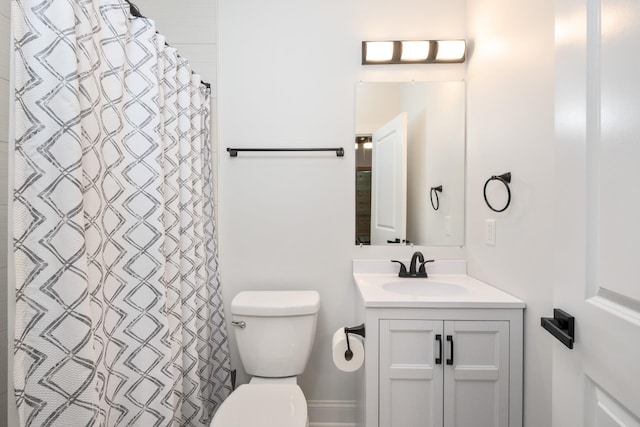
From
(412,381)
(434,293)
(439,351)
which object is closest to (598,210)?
(439,351)

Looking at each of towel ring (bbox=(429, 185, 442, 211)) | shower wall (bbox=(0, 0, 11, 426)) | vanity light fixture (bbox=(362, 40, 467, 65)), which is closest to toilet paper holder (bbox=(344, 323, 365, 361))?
towel ring (bbox=(429, 185, 442, 211))

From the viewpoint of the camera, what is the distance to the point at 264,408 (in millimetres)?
1237

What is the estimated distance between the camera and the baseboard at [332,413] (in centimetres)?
176

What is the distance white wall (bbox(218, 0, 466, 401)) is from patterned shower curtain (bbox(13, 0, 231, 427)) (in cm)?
28

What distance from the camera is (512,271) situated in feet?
4.21

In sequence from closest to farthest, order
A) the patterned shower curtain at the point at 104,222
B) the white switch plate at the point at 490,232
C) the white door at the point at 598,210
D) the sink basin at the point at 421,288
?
1. the white door at the point at 598,210
2. the patterned shower curtain at the point at 104,222
3. the white switch plate at the point at 490,232
4. the sink basin at the point at 421,288

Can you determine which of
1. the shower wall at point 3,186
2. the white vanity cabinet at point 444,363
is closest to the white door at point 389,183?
the white vanity cabinet at point 444,363

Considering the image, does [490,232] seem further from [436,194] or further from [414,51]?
[414,51]

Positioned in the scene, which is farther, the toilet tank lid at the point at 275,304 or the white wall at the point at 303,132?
the white wall at the point at 303,132

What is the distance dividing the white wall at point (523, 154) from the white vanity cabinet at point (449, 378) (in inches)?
4.3

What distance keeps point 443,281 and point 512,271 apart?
380 millimetres

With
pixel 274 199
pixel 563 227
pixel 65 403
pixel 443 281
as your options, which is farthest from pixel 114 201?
pixel 443 281

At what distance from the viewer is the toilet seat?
3.80 feet

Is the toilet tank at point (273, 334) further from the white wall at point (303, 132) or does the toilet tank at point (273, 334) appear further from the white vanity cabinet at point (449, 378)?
the white vanity cabinet at point (449, 378)
